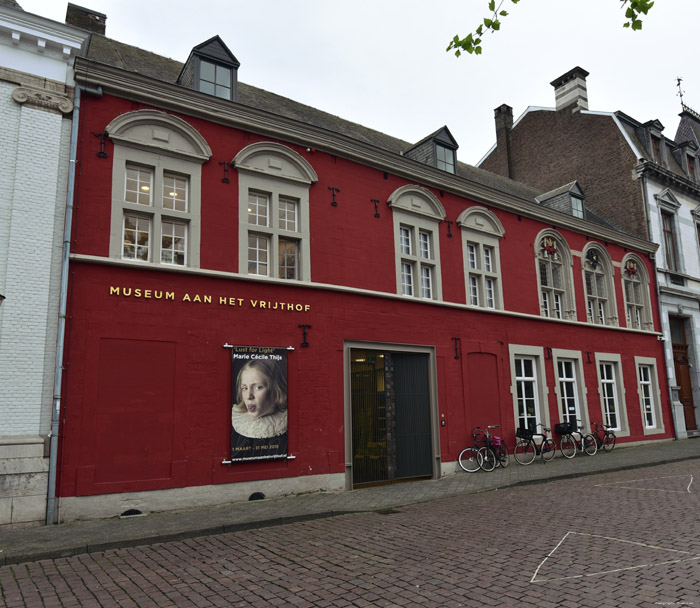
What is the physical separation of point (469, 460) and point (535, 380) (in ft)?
13.4

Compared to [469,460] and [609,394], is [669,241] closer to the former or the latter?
[609,394]

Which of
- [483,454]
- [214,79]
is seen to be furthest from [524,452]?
[214,79]

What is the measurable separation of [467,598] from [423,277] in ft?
33.3

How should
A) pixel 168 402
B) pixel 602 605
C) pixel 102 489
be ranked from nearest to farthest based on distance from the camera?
pixel 602 605 < pixel 102 489 < pixel 168 402

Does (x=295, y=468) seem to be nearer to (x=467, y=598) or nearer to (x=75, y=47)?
(x=467, y=598)

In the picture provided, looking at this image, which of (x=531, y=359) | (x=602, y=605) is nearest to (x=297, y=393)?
(x=602, y=605)

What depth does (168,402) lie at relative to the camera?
9.88 meters

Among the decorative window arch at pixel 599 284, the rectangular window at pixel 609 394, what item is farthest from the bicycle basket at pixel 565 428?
the decorative window arch at pixel 599 284

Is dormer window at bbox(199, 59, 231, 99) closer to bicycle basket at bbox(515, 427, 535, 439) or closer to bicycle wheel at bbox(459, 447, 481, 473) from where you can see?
bicycle wheel at bbox(459, 447, 481, 473)

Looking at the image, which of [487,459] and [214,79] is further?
[487,459]

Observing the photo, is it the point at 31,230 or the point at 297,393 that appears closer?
the point at 31,230

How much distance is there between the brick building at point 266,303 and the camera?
9570 millimetres

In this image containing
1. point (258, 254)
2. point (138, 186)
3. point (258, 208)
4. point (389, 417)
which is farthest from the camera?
point (389, 417)

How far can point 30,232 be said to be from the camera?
925 centimetres
